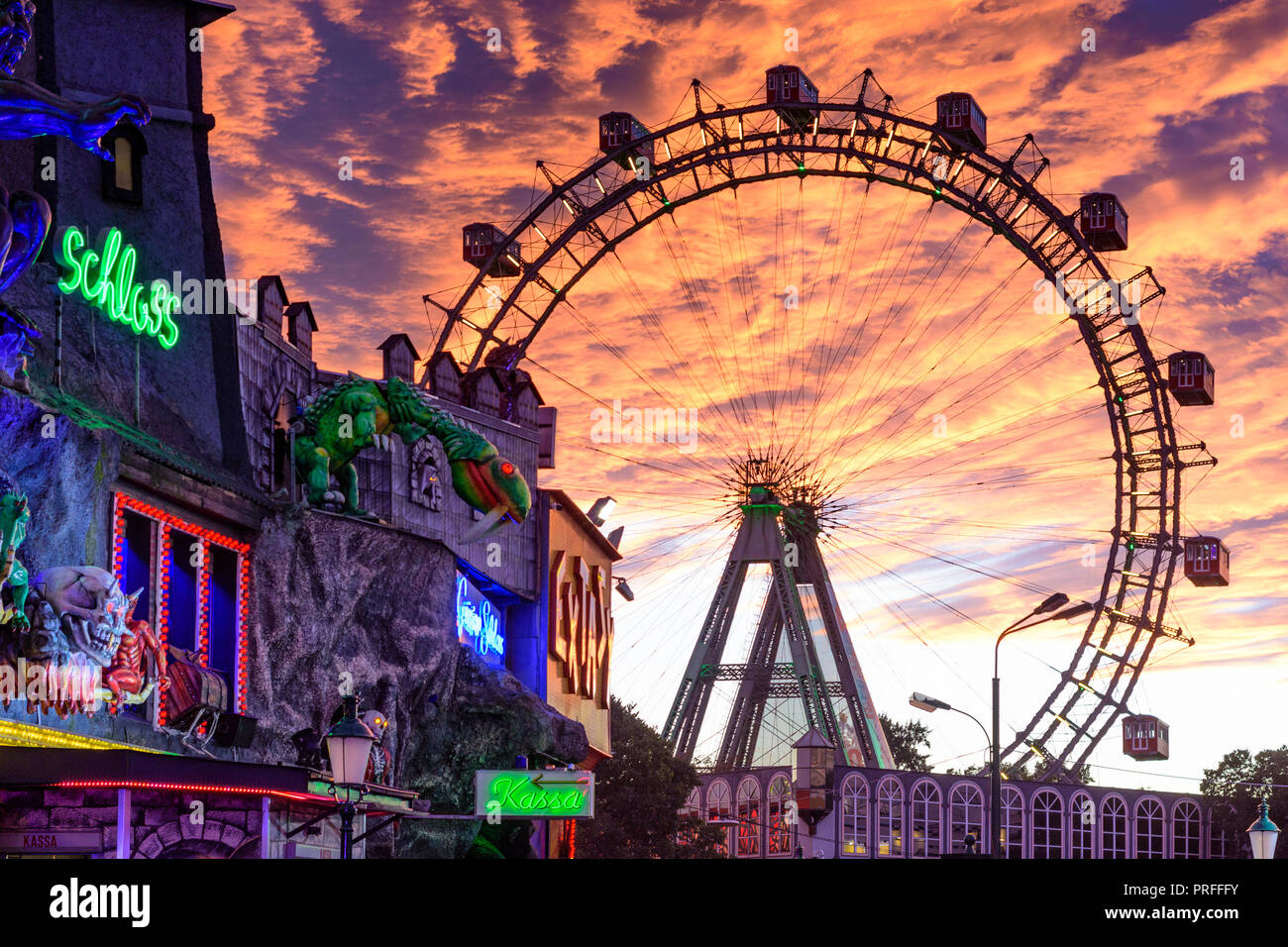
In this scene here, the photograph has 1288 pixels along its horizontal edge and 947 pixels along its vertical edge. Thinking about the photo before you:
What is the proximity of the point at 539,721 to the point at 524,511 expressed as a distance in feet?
19.3

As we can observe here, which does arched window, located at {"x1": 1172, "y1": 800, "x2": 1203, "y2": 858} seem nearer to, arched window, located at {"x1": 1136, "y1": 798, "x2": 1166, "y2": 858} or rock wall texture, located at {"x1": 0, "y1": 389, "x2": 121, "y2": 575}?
arched window, located at {"x1": 1136, "y1": 798, "x2": 1166, "y2": 858}

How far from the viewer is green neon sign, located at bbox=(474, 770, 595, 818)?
31.7 meters

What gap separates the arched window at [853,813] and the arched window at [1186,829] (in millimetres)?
16828

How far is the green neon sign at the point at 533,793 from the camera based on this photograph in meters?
31.7

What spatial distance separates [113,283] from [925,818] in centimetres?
5097

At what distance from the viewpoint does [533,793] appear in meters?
32.1

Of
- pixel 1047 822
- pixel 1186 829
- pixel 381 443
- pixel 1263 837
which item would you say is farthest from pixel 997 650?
pixel 1186 829

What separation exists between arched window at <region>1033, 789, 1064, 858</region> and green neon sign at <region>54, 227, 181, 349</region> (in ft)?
175

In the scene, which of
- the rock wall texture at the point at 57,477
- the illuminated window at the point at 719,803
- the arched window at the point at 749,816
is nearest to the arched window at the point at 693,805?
the illuminated window at the point at 719,803

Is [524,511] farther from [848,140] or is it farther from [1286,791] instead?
[1286,791]

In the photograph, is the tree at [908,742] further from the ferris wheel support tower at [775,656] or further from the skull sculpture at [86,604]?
the skull sculpture at [86,604]

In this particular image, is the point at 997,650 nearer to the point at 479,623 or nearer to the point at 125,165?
the point at 479,623
